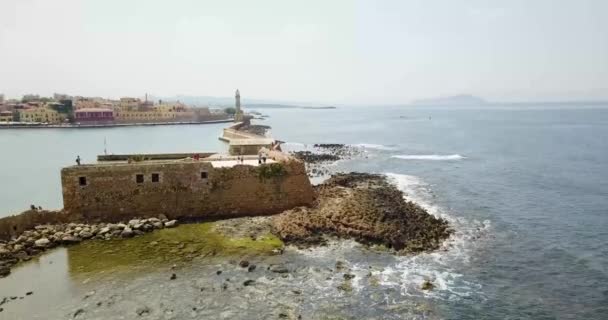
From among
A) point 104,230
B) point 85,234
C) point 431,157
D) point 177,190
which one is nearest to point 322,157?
point 431,157

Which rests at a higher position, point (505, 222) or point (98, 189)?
point (98, 189)

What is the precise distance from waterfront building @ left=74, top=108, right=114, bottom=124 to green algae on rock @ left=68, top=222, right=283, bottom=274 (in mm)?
111187

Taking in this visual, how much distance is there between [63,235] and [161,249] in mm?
5344

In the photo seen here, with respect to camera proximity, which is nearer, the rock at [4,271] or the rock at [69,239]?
the rock at [4,271]

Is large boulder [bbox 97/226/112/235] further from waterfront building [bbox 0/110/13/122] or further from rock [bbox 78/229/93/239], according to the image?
waterfront building [bbox 0/110/13/122]

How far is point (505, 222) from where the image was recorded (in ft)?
91.8

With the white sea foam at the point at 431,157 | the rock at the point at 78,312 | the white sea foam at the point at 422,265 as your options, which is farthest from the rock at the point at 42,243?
the white sea foam at the point at 431,157

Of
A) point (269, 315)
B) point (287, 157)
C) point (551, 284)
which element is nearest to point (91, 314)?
point (269, 315)

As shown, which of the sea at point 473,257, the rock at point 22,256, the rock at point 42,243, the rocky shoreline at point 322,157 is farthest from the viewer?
the rocky shoreline at point 322,157

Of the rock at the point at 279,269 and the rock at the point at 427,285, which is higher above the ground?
the rock at the point at 279,269

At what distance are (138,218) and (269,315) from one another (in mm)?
12392

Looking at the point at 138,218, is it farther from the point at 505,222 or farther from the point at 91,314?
the point at 505,222

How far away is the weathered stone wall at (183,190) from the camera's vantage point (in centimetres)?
2506

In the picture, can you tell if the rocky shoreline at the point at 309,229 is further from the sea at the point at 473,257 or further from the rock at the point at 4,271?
the sea at the point at 473,257
